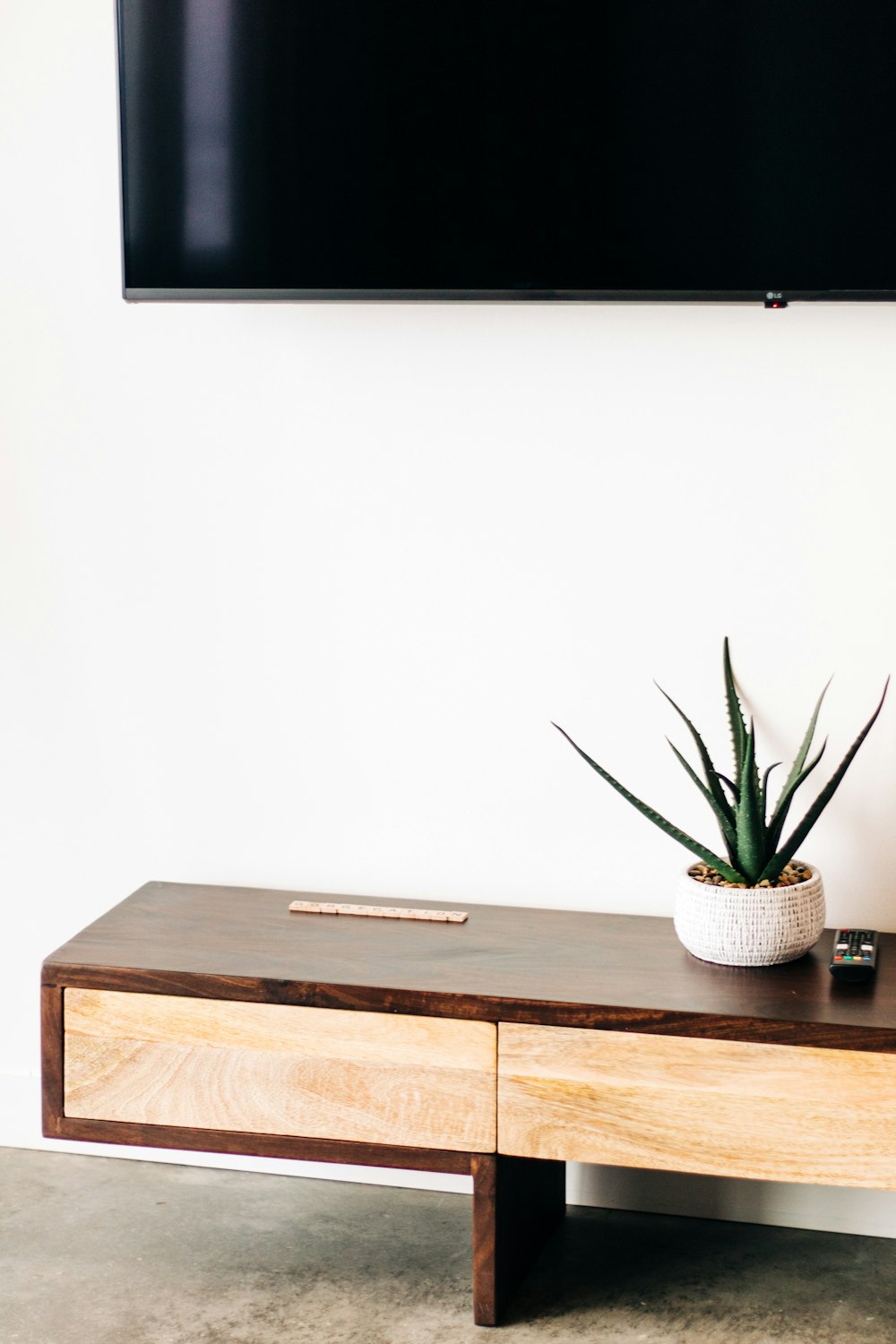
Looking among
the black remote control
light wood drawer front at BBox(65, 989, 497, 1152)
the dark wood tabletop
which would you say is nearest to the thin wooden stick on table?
the dark wood tabletop

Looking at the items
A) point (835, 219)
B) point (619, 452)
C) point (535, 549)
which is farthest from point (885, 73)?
point (535, 549)

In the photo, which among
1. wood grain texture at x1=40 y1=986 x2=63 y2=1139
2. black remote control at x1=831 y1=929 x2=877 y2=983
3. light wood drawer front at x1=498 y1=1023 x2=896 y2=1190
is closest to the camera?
light wood drawer front at x1=498 y1=1023 x2=896 y2=1190

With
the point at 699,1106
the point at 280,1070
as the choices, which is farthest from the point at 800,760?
the point at 280,1070

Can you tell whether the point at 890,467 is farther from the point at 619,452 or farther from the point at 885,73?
the point at 885,73

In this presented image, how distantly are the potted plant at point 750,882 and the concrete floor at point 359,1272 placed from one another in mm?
457

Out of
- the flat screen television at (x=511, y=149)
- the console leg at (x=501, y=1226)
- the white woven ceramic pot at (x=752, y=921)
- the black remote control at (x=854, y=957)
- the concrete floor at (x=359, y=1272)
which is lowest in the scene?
the concrete floor at (x=359, y=1272)

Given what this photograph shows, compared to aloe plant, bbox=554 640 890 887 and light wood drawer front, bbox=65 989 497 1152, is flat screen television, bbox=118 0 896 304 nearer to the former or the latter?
aloe plant, bbox=554 640 890 887

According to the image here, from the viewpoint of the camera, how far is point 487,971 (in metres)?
1.87

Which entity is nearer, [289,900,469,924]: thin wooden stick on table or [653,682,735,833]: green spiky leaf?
[653,682,735,833]: green spiky leaf

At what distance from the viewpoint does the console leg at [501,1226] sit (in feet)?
5.97

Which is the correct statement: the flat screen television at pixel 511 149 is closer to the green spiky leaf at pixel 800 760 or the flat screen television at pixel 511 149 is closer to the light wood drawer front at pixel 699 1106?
the green spiky leaf at pixel 800 760

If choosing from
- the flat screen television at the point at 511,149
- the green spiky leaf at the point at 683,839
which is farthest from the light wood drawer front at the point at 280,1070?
the flat screen television at the point at 511,149

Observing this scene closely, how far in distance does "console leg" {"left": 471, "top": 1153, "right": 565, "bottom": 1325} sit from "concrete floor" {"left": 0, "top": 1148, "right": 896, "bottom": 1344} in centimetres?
4

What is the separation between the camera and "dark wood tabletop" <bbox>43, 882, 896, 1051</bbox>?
1.74m
